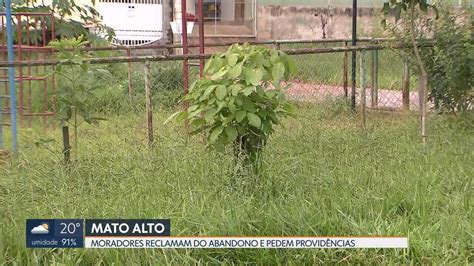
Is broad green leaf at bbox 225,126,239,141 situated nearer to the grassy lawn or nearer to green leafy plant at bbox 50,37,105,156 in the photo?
the grassy lawn

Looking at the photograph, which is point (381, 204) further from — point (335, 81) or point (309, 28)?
point (309, 28)

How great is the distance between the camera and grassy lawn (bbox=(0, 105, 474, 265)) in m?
3.74

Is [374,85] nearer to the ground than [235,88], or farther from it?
nearer to the ground

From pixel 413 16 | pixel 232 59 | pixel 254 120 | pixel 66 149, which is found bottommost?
pixel 66 149

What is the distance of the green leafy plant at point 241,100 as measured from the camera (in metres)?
4.54

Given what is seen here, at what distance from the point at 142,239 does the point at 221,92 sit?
1234 millimetres

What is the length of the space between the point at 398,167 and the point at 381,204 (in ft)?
2.53

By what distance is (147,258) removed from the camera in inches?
142

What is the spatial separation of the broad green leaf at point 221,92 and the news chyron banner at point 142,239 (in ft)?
3.43

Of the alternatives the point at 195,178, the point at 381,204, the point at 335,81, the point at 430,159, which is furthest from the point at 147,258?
the point at 335,81

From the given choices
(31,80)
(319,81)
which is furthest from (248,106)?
(319,81)

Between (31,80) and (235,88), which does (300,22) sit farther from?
(235,88)

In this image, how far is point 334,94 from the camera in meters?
9.88

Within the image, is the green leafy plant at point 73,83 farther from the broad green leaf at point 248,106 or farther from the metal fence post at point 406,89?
the metal fence post at point 406,89
